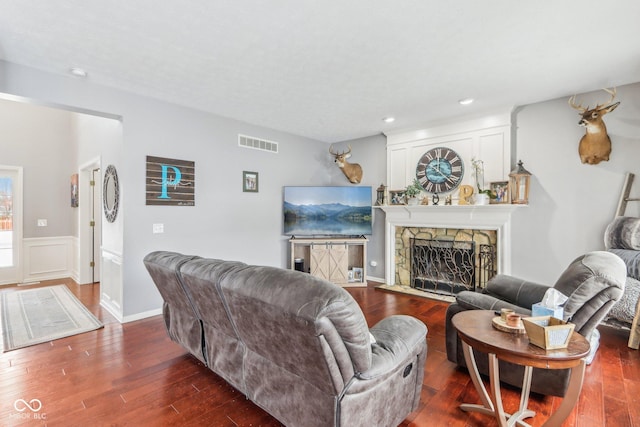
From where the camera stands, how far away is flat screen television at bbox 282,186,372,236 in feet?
17.6

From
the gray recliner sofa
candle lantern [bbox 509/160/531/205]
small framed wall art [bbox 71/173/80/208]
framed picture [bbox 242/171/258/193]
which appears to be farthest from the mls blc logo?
candle lantern [bbox 509/160/531/205]

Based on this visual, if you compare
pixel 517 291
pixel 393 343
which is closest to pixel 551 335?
pixel 393 343

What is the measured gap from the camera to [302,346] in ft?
4.55

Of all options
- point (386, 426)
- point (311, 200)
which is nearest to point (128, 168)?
point (311, 200)

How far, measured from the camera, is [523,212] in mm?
4031

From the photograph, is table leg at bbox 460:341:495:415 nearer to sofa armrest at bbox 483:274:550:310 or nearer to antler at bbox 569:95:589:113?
sofa armrest at bbox 483:274:550:310

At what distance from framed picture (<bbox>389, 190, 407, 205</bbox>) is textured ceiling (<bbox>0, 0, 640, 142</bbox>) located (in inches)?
62.7

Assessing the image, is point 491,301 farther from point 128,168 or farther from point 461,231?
point 128,168

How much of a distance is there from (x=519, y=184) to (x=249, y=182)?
3816 mm

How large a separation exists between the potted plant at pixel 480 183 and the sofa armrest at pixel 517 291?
1414 mm

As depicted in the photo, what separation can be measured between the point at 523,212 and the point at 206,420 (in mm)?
4210

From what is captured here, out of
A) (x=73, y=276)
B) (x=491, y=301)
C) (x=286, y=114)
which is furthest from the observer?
(x=73, y=276)

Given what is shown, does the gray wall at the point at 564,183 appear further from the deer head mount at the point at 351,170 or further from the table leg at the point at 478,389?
the table leg at the point at 478,389

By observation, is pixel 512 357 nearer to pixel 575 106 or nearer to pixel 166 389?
pixel 166 389
